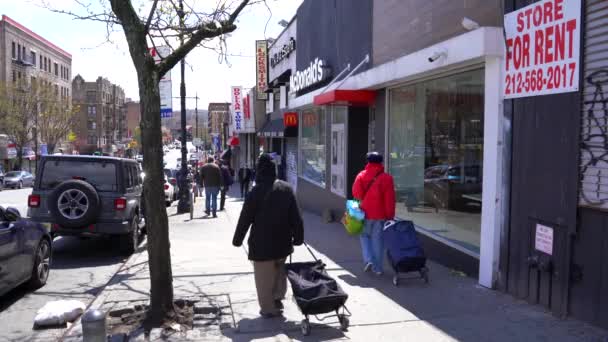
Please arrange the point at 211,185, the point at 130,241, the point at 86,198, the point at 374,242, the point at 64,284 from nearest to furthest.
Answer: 1. the point at 374,242
2. the point at 64,284
3. the point at 86,198
4. the point at 130,241
5. the point at 211,185

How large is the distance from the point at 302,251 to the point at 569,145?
18.0ft

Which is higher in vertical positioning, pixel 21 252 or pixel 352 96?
pixel 352 96

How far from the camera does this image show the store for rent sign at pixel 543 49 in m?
5.17

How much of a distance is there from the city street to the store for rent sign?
18.6 ft

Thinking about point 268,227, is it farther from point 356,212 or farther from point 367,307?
point 356,212

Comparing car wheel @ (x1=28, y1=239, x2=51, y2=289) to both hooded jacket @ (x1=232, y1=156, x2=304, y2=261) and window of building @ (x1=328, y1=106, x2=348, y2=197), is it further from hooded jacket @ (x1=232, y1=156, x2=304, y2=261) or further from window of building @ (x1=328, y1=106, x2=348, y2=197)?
window of building @ (x1=328, y1=106, x2=348, y2=197)

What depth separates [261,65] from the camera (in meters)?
26.4

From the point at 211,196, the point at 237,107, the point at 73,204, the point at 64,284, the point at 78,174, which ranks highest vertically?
the point at 237,107

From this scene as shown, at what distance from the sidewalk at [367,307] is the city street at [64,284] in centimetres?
46

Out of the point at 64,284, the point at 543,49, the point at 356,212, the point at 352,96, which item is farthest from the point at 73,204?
the point at 543,49

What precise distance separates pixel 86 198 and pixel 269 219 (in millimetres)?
5238

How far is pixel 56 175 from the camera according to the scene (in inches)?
400

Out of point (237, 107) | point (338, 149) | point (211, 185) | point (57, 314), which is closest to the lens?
point (57, 314)

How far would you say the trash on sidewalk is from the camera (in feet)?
19.7
